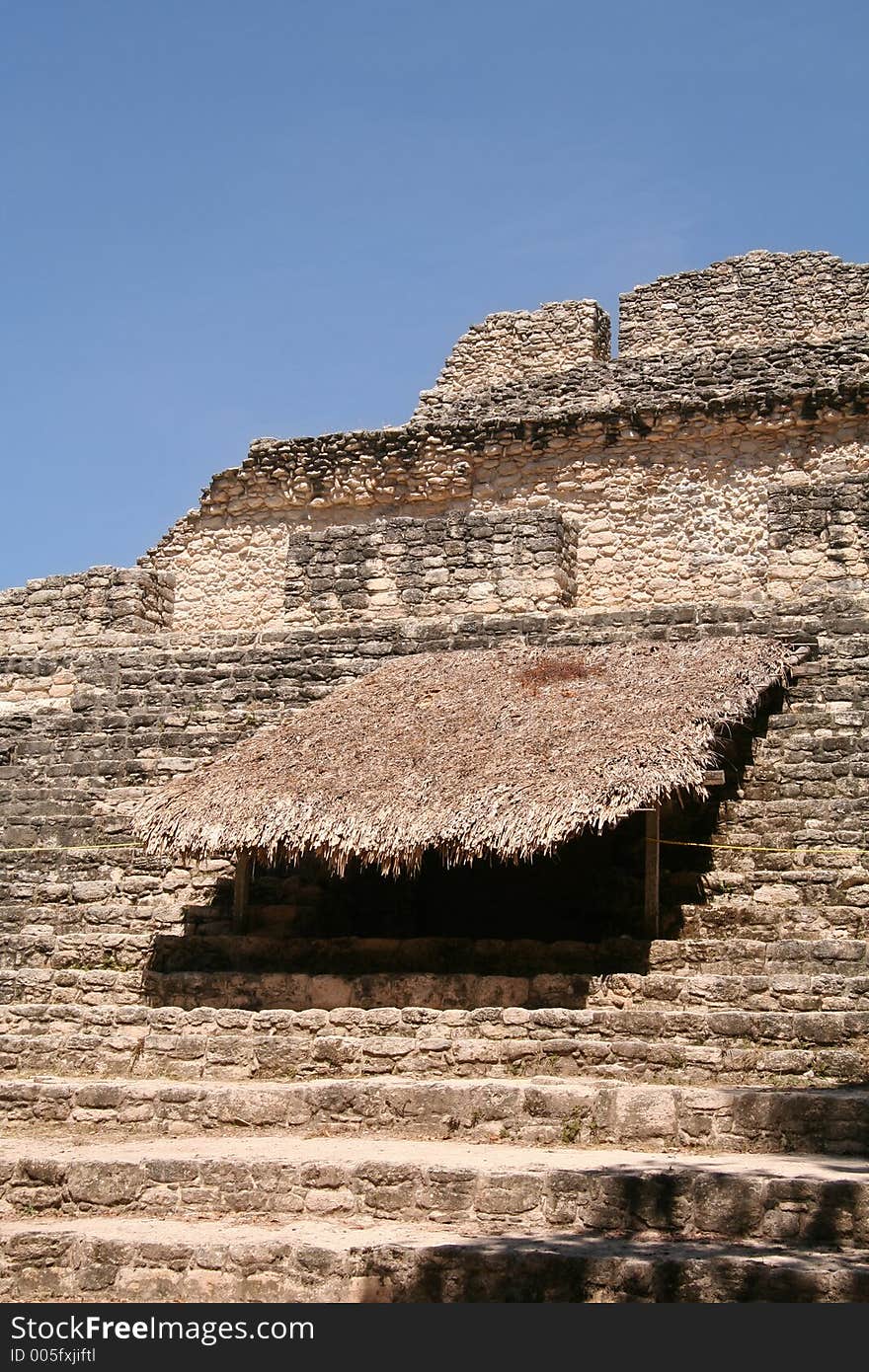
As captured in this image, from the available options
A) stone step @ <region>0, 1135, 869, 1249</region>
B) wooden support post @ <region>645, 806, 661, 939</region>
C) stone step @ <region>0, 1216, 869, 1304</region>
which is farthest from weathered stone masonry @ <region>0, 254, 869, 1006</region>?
stone step @ <region>0, 1216, 869, 1304</region>

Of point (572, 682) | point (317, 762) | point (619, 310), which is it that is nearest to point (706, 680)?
point (572, 682)

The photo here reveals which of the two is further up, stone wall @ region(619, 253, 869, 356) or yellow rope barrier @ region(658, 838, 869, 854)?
stone wall @ region(619, 253, 869, 356)

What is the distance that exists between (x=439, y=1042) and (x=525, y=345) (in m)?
12.2

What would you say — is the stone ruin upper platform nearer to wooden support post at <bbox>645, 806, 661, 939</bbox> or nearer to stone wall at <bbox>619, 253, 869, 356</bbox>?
stone wall at <bbox>619, 253, 869, 356</bbox>

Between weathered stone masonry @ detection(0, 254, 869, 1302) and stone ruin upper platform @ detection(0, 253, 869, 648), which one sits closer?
weathered stone masonry @ detection(0, 254, 869, 1302)

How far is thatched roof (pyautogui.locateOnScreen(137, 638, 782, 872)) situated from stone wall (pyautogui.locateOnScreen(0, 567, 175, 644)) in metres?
3.54

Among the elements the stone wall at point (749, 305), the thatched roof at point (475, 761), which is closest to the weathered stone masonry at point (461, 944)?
the thatched roof at point (475, 761)

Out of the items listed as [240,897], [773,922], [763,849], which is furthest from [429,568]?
[773,922]

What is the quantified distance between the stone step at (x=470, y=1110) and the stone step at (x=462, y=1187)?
0.37 feet

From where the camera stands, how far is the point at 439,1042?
7793 millimetres

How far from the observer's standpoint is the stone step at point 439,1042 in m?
7.34

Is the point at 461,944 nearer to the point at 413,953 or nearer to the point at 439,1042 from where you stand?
the point at 413,953

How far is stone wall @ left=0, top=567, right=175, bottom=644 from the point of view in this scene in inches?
528

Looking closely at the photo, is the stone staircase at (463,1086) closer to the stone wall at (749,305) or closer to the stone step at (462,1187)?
the stone step at (462,1187)
